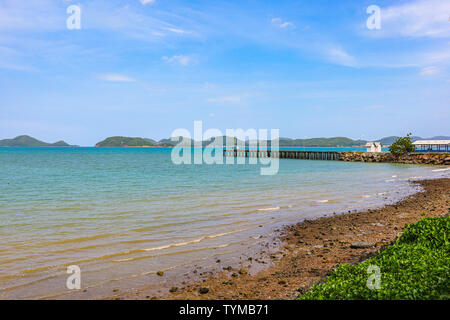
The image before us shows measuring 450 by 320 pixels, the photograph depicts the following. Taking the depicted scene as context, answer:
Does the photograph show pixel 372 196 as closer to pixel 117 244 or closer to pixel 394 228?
pixel 394 228

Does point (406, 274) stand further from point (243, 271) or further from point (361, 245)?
point (361, 245)

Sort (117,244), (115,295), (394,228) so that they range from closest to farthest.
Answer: (115,295)
(117,244)
(394,228)

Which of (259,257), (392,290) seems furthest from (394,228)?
(392,290)

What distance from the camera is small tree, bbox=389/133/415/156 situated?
57.0 m

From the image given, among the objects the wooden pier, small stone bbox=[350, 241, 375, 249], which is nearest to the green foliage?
small stone bbox=[350, 241, 375, 249]

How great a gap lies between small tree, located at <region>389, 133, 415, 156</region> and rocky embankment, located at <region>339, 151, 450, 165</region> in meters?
0.93

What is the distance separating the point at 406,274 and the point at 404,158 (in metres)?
59.1

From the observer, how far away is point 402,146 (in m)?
57.5

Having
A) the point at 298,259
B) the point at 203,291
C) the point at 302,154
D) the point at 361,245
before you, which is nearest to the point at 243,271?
the point at 203,291

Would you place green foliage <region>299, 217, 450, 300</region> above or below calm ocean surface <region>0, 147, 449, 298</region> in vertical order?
above

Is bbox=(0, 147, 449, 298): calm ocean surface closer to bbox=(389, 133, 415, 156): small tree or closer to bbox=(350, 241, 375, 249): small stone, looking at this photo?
bbox=(350, 241, 375, 249): small stone
